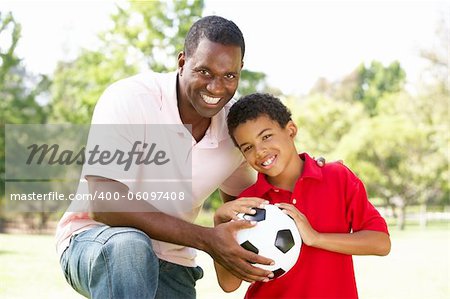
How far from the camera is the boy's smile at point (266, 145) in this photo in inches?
141

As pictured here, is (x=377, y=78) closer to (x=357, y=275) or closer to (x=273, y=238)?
(x=357, y=275)

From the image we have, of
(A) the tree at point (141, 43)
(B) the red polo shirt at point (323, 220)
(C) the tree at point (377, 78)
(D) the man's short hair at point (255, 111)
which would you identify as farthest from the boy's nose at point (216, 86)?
(C) the tree at point (377, 78)

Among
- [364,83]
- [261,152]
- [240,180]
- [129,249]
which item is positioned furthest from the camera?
[364,83]

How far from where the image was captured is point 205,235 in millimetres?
3229

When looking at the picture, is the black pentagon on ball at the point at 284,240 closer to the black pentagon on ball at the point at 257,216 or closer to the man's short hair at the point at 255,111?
the black pentagon on ball at the point at 257,216

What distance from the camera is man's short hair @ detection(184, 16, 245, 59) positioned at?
363 cm

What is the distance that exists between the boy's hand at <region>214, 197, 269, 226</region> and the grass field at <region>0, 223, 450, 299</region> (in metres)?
4.78

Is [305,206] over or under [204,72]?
under

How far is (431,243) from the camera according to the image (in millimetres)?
19328

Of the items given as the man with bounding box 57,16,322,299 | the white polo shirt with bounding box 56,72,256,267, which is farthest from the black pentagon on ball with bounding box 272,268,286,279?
the white polo shirt with bounding box 56,72,256,267

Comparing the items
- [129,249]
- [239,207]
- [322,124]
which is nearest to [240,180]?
[239,207]

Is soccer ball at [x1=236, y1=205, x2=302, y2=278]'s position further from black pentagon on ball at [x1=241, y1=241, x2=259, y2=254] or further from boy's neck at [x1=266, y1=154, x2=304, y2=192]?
boy's neck at [x1=266, y1=154, x2=304, y2=192]

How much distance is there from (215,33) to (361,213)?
50.2 inches

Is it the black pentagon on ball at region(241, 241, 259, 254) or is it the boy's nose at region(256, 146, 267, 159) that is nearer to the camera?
the black pentagon on ball at region(241, 241, 259, 254)
